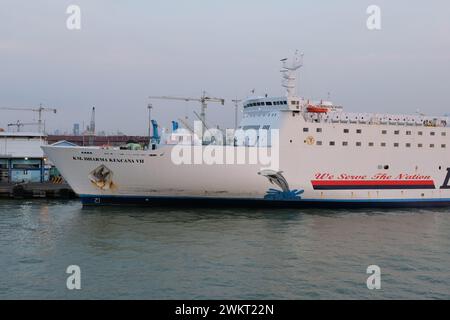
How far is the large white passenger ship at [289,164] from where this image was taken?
22719 mm

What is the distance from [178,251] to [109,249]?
2.18 meters

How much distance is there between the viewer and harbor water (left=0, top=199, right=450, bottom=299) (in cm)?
1145

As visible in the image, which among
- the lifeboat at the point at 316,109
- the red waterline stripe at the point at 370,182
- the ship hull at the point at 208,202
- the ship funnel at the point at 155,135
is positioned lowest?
the ship hull at the point at 208,202

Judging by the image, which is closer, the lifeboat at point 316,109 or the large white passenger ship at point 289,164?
the large white passenger ship at point 289,164

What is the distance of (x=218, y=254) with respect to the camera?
14.6 meters

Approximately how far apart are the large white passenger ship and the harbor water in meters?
1.23

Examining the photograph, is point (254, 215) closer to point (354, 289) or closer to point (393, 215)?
point (393, 215)

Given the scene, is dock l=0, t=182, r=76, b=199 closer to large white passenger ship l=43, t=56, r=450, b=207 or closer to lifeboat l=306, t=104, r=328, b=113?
large white passenger ship l=43, t=56, r=450, b=207

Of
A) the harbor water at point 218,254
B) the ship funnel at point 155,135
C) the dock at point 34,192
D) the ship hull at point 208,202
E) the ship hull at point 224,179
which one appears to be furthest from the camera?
the dock at point 34,192

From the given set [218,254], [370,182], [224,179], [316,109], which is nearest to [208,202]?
[224,179]

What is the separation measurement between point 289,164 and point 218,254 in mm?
10097

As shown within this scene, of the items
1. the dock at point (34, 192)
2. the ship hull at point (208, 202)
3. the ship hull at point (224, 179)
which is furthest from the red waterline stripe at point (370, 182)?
the dock at point (34, 192)

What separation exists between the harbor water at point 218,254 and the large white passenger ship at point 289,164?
1.23 metres

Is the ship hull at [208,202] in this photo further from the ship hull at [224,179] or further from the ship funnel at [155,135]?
the ship funnel at [155,135]
